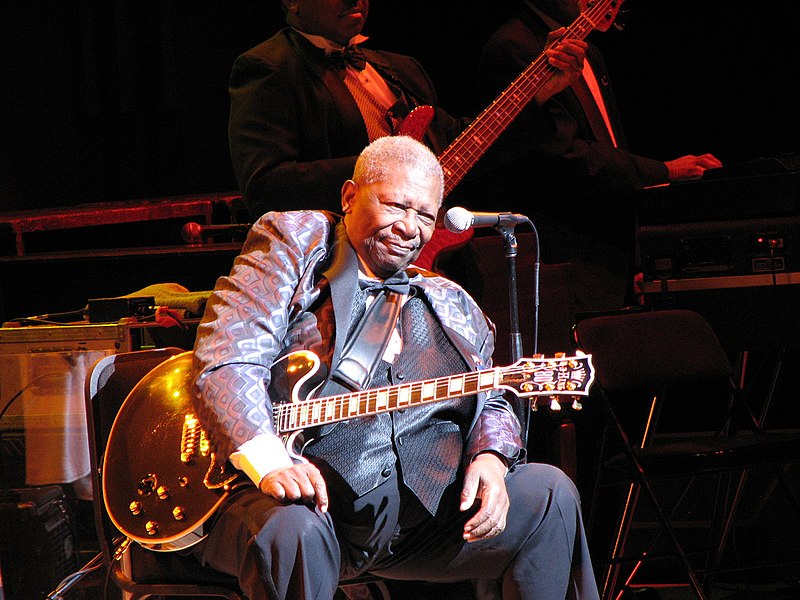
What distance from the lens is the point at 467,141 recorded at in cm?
330

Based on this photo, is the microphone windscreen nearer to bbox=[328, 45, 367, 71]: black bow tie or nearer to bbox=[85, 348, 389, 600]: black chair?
bbox=[85, 348, 389, 600]: black chair

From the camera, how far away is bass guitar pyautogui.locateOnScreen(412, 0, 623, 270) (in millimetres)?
3258

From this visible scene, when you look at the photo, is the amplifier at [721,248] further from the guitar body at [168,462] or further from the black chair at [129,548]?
the guitar body at [168,462]

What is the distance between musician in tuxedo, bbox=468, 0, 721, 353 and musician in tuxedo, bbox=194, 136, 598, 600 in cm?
107

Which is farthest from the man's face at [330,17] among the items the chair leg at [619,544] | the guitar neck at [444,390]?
the chair leg at [619,544]

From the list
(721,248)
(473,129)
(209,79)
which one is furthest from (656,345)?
(209,79)

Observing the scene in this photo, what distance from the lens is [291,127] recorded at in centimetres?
325

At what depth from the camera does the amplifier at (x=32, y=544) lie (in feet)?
9.95

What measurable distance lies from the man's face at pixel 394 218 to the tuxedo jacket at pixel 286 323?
57 mm

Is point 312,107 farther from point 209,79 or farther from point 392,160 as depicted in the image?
point 209,79

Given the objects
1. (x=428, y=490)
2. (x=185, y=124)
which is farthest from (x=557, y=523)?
(x=185, y=124)

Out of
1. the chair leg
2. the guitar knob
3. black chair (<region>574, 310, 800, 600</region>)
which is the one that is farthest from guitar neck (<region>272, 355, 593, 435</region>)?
the chair leg

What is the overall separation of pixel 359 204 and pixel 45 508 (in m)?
1.43

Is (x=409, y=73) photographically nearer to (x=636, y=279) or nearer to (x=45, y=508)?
(x=636, y=279)
